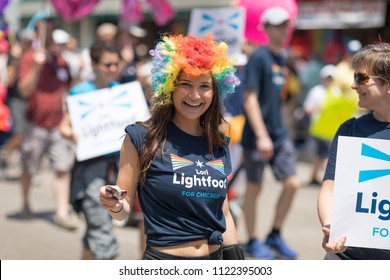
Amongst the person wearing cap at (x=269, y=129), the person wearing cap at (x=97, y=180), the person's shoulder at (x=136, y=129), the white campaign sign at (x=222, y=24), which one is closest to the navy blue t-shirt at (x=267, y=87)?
the person wearing cap at (x=269, y=129)

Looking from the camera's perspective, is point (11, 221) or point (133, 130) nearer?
point (133, 130)

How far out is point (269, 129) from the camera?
663 cm

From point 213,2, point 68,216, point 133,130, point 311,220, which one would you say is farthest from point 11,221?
point 213,2

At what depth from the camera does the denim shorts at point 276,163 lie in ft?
21.6

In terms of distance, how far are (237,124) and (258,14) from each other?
109 cm

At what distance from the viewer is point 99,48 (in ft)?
18.4

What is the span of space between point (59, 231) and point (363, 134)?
468 cm

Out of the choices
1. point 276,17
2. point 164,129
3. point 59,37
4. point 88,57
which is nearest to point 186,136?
point 164,129

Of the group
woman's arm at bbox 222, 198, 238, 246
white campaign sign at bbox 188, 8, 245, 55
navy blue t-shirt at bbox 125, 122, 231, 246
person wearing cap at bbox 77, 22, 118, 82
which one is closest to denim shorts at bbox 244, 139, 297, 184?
white campaign sign at bbox 188, 8, 245, 55

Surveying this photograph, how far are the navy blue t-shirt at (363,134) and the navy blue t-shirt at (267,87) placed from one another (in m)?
3.00

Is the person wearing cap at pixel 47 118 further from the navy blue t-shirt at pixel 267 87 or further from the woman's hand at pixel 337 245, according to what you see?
the woman's hand at pixel 337 245

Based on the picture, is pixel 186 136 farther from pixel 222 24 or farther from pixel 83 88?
pixel 222 24
